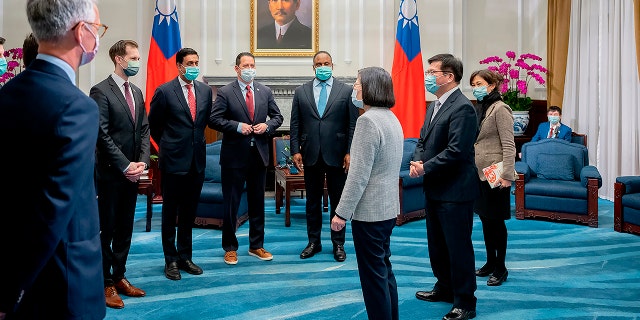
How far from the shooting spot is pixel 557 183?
20.2 feet

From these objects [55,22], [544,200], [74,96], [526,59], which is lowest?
[544,200]

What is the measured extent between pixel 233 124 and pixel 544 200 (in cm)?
362

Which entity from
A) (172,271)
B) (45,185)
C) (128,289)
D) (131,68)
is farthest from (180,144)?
(45,185)

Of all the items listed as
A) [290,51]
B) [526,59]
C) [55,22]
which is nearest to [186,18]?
[290,51]

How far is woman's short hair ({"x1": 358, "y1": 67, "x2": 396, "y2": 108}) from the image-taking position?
2.62 m

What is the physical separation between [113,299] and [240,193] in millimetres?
1329

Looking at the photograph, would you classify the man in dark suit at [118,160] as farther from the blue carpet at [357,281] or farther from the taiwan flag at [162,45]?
the taiwan flag at [162,45]

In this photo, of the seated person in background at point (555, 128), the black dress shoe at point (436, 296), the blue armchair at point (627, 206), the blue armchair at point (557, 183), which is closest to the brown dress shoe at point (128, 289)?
the black dress shoe at point (436, 296)

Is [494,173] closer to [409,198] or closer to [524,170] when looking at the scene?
[409,198]

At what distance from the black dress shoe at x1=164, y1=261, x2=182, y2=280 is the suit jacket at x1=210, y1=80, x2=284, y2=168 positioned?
833 millimetres

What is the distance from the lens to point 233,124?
Result: 4.33 metres

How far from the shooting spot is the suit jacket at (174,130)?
3922 millimetres

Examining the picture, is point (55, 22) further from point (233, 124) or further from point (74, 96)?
point (233, 124)

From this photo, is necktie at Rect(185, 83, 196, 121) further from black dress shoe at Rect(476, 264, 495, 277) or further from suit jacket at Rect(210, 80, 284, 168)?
black dress shoe at Rect(476, 264, 495, 277)
